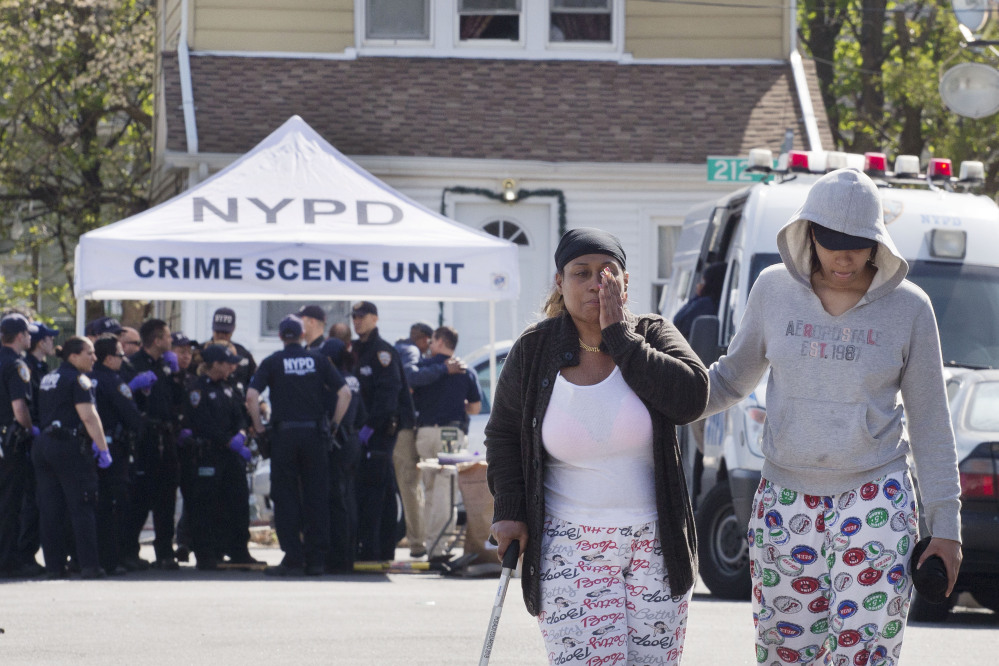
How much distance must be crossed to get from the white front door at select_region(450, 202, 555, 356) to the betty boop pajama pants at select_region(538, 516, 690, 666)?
15232mm

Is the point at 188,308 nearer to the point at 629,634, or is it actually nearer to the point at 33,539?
the point at 33,539

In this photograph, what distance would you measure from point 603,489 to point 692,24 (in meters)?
16.6

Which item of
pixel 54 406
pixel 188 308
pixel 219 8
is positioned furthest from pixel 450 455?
pixel 219 8

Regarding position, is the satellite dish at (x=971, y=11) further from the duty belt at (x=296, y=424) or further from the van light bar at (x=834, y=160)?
the duty belt at (x=296, y=424)

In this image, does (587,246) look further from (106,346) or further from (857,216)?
(106,346)

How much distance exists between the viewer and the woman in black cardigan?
4512mm

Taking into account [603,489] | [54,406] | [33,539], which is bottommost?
[33,539]

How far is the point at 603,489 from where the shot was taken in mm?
4555

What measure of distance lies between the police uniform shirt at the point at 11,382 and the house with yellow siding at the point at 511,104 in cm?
694

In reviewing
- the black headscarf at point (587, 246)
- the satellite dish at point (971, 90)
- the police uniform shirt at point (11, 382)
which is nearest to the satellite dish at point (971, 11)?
the satellite dish at point (971, 90)

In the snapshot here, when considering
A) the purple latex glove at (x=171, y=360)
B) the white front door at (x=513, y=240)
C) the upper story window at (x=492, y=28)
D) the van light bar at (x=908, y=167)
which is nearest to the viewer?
the van light bar at (x=908, y=167)

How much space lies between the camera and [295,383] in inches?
496

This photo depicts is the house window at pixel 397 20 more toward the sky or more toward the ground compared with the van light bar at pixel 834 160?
more toward the sky

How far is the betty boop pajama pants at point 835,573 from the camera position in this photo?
14.7 feet
